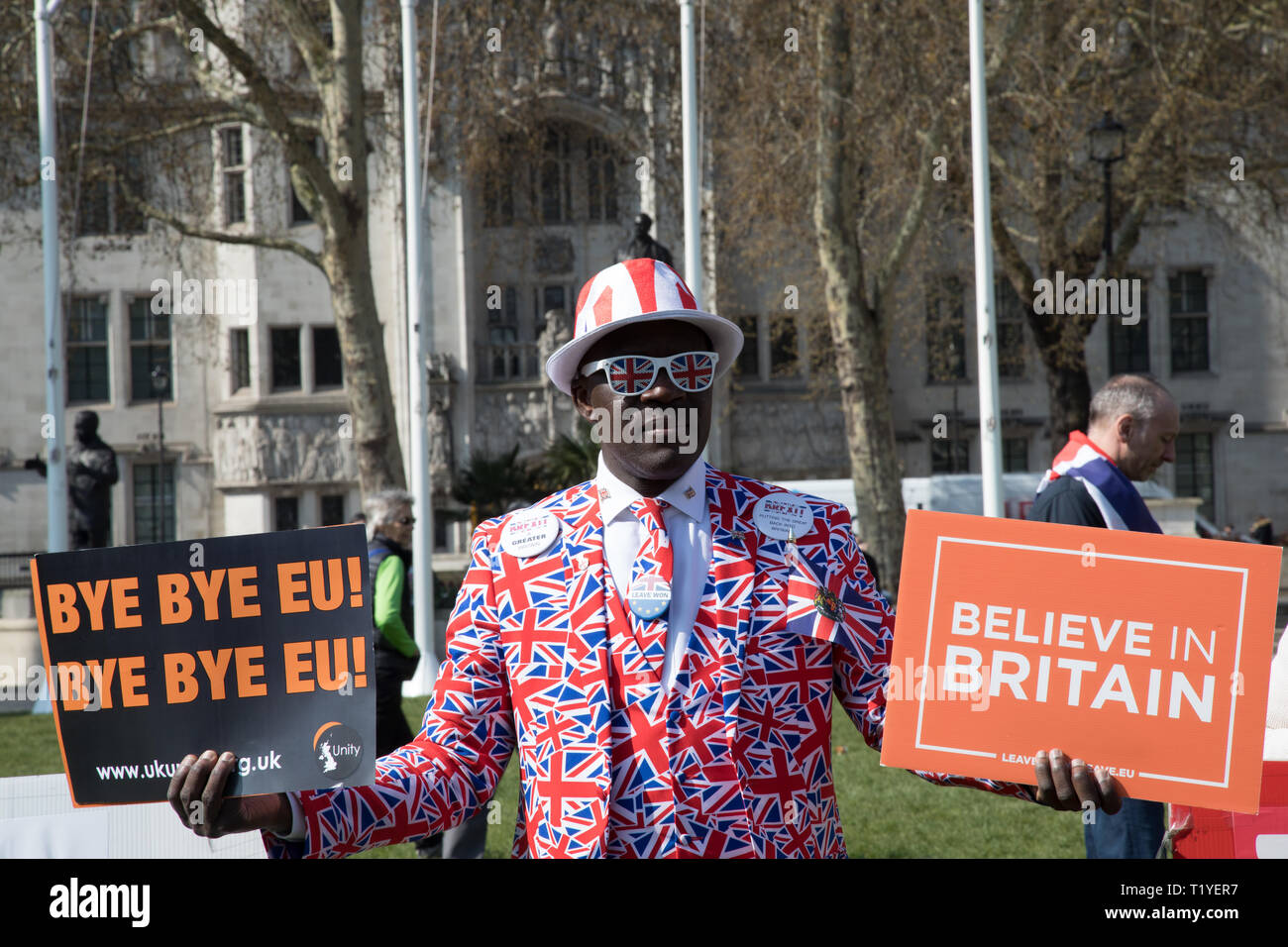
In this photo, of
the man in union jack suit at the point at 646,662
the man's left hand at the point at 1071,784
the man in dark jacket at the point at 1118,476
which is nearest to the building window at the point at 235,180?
the man in dark jacket at the point at 1118,476

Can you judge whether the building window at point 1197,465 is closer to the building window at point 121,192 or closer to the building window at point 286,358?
the building window at point 286,358

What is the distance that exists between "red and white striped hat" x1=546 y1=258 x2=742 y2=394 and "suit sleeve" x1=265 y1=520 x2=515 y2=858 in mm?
386

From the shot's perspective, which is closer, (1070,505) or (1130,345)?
(1070,505)

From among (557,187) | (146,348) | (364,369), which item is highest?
(557,187)

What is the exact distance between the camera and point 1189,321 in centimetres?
3331

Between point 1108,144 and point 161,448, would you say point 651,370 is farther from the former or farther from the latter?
point 161,448

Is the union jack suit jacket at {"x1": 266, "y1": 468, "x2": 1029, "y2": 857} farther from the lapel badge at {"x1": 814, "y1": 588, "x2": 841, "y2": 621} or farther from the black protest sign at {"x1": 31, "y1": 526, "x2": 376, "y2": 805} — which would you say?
the black protest sign at {"x1": 31, "y1": 526, "x2": 376, "y2": 805}

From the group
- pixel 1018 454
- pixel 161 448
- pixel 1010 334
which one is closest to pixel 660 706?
pixel 161 448

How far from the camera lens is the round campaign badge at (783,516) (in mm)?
2412

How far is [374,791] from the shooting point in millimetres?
2279

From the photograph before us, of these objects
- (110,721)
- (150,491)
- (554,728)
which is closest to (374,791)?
(554,728)

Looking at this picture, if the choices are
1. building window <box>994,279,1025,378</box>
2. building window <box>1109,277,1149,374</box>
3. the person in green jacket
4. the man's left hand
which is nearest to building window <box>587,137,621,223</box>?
building window <box>994,279,1025,378</box>

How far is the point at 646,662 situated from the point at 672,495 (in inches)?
11.9

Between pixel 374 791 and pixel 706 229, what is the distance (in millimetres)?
21670
